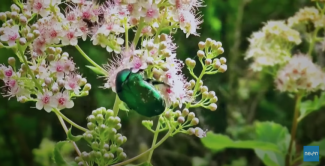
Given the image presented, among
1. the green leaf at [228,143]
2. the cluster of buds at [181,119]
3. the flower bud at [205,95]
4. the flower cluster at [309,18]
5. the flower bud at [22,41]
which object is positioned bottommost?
the green leaf at [228,143]

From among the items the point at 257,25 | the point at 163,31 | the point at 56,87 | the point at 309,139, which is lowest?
the point at 309,139

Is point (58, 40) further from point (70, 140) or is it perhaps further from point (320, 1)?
point (320, 1)

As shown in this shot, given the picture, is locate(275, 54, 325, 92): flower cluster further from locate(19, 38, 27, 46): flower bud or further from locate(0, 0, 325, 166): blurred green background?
locate(19, 38, 27, 46): flower bud

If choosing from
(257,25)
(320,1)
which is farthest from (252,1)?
(320,1)

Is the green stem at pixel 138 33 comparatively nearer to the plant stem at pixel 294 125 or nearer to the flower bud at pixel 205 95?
the flower bud at pixel 205 95

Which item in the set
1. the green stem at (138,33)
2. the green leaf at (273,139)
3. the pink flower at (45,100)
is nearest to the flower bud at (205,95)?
the green stem at (138,33)
